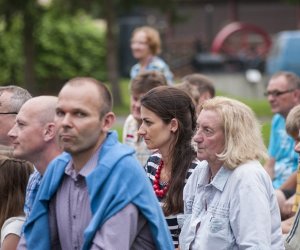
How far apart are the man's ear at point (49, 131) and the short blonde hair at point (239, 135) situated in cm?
95

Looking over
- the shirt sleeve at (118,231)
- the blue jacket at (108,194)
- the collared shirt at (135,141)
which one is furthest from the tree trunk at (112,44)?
the shirt sleeve at (118,231)

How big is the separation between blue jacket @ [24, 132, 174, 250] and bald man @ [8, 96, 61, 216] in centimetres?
60

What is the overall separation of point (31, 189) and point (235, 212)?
3.80 feet

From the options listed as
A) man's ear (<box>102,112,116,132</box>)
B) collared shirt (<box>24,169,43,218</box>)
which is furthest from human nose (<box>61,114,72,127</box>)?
collared shirt (<box>24,169,43,218</box>)

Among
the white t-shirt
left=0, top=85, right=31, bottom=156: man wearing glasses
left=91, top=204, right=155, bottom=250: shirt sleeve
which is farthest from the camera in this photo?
left=0, top=85, right=31, bottom=156: man wearing glasses

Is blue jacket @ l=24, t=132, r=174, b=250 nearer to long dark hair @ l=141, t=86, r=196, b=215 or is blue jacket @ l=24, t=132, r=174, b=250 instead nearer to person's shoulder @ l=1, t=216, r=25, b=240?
person's shoulder @ l=1, t=216, r=25, b=240

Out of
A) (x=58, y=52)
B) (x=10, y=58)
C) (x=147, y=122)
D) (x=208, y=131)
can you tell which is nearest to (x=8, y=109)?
(x=147, y=122)

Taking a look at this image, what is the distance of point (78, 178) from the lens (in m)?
4.94

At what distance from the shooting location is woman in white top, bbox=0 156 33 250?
227 inches

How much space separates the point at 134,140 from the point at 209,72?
1100 inches

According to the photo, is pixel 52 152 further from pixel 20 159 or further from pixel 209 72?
pixel 209 72

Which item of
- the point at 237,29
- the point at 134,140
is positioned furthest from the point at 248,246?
the point at 237,29

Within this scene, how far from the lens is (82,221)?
491cm

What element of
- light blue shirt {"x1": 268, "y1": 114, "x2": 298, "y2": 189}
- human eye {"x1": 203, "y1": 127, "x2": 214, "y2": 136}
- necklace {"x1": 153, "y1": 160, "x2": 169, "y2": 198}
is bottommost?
light blue shirt {"x1": 268, "y1": 114, "x2": 298, "y2": 189}
